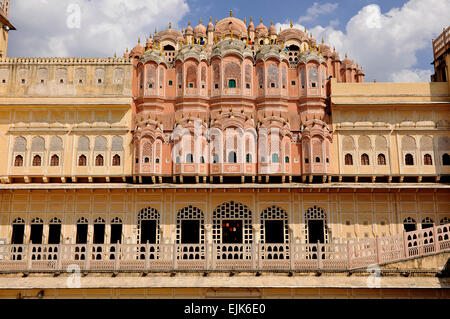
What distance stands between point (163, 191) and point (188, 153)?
7.27 ft

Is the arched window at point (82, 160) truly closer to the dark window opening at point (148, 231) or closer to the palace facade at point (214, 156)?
the palace facade at point (214, 156)

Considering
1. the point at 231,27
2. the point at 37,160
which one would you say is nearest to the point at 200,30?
the point at 231,27

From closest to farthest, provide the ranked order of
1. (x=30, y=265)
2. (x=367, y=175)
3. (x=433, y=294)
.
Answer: (x=433, y=294), (x=30, y=265), (x=367, y=175)

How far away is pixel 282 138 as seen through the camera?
1955 centimetres

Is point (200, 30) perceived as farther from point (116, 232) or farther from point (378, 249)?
point (378, 249)

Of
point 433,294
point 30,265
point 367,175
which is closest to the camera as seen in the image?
point 433,294

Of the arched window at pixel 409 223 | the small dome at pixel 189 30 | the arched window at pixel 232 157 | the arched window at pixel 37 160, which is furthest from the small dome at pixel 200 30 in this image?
the arched window at pixel 409 223

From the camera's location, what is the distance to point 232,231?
19453mm

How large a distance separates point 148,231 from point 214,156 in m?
4.84

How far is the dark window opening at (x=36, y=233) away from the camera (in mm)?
19500

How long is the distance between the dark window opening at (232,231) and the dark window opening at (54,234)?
7971mm
